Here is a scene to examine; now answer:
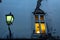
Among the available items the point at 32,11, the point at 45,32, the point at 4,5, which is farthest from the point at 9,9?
the point at 45,32

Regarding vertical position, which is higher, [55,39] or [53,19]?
[53,19]

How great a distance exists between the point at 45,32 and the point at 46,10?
55.8 inches

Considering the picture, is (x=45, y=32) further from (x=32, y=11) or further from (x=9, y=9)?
(x=9, y=9)

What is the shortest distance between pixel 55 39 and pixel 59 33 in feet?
1.64

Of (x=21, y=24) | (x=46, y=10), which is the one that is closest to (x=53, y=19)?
(x=46, y=10)

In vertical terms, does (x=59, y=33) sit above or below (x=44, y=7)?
below

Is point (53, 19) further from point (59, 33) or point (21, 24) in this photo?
point (21, 24)

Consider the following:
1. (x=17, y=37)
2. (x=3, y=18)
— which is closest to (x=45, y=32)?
(x=17, y=37)

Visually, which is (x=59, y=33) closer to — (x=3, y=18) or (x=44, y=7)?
(x=44, y=7)

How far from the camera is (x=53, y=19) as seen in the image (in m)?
15.6

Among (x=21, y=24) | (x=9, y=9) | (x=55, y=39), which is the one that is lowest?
(x=55, y=39)

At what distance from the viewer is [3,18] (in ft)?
50.9

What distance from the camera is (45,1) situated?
15734mm

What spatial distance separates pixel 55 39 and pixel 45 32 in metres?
0.78
